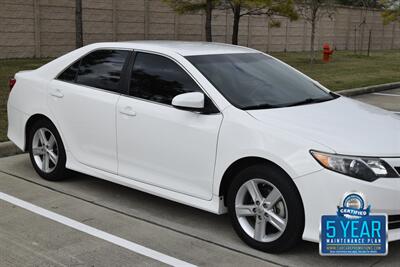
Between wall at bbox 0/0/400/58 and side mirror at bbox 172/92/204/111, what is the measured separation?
14.6 meters

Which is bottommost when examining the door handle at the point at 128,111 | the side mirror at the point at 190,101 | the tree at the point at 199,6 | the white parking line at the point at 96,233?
the white parking line at the point at 96,233

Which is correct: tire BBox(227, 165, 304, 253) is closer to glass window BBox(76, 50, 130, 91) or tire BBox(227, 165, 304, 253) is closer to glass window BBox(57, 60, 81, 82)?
glass window BBox(76, 50, 130, 91)

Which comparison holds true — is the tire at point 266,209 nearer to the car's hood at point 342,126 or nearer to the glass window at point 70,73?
the car's hood at point 342,126

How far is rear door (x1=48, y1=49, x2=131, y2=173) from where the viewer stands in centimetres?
510

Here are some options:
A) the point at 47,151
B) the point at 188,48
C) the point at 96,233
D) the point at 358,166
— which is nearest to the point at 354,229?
the point at 358,166

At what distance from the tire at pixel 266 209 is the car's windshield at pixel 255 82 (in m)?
0.65

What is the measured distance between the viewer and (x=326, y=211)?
146 inches

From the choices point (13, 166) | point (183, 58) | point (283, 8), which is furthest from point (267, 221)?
point (283, 8)

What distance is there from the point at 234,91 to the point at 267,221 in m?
1.14

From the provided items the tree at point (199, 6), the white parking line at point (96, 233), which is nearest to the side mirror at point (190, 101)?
the white parking line at point (96, 233)

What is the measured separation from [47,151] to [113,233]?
1744mm

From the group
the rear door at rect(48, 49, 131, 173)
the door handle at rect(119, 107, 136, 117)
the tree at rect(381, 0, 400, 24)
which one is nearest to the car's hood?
the door handle at rect(119, 107, 136, 117)

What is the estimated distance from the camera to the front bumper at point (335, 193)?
3.65m

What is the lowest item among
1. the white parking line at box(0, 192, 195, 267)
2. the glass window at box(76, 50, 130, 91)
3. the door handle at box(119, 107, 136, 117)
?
the white parking line at box(0, 192, 195, 267)
